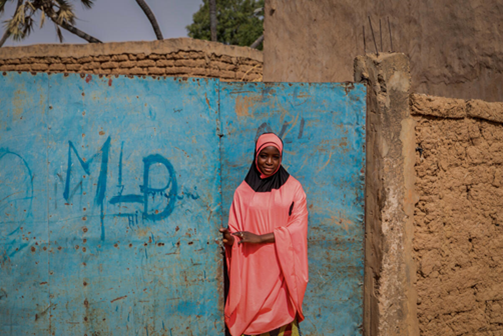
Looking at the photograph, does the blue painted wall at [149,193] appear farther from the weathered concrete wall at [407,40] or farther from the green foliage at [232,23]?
the green foliage at [232,23]

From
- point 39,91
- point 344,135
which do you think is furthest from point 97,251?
point 344,135

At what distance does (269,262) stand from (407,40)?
9.58 ft

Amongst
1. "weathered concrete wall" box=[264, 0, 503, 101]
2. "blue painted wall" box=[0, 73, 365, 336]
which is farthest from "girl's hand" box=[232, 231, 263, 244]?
"weathered concrete wall" box=[264, 0, 503, 101]

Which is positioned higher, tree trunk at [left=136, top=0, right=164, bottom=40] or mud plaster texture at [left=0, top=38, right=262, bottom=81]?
tree trunk at [left=136, top=0, right=164, bottom=40]

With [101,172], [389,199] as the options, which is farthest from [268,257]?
[101,172]

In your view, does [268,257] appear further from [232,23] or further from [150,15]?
[232,23]

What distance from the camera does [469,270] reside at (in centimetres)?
297

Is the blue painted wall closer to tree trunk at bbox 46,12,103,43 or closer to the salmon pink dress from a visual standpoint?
the salmon pink dress

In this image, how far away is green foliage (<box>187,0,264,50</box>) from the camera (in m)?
21.4

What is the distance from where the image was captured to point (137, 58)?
19.2 ft

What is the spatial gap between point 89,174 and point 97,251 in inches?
19.7

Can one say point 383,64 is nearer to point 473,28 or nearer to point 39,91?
point 473,28

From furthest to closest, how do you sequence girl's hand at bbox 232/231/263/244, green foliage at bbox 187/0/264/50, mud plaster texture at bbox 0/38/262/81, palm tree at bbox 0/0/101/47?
1. green foliage at bbox 187/0/264/50
2. palm tree at bbox 0/0/101/47
3. mud plaster texture at bbox 0/38/262/81
4. girl's hand at bbox 232/231/263/244

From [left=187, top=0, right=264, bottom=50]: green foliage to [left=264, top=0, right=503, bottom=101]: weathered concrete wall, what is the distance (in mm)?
16773
